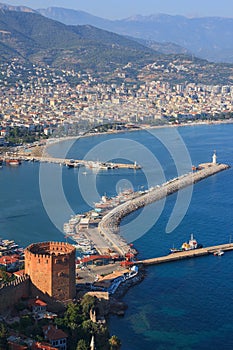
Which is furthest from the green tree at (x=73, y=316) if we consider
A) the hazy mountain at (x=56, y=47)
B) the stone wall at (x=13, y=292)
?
the hazy mountain at (x=56, y=47)

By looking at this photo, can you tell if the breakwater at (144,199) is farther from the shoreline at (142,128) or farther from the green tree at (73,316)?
the shoreline at (142,128)

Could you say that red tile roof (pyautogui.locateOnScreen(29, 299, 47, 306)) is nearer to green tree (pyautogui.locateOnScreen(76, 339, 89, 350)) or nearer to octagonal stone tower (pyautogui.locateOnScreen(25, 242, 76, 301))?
octagonal stone tower (pyautogui.locateOnScreen(25, 242, 76, 301))

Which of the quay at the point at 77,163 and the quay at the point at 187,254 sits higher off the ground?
the quay at the point at 77,163

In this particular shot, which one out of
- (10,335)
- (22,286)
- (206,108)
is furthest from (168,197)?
(206,108)

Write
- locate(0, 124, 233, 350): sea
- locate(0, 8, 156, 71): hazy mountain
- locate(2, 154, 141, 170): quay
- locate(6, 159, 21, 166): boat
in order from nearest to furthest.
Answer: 1. locate(0, 124, 233, 350): sea
2. locate(2, 154, 141, 170): quay
3. locate(6, 159, 21, 166): boat
4. locate(0, 8, 156, 71): hazy mountain

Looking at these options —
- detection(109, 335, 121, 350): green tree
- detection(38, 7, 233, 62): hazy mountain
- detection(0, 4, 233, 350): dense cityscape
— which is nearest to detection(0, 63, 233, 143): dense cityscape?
detection(0, 4, 233, 350): dense cityscape

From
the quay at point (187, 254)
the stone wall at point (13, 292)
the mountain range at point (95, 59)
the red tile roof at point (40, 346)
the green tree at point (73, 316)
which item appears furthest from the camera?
the mountain range at point (95, 59)
